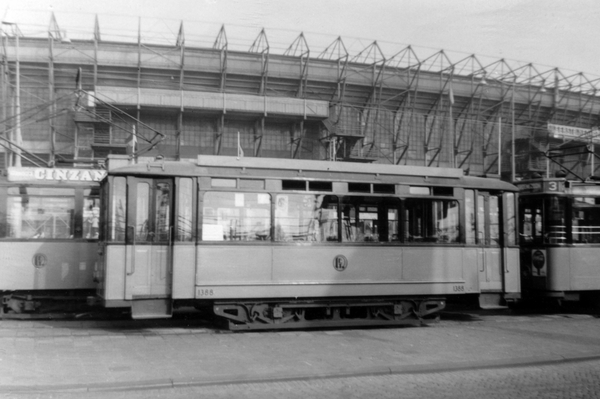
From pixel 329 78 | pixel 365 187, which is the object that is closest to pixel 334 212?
pixel 365 187

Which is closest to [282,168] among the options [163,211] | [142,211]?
[163,211]

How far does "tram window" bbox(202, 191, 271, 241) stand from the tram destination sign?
3761mm

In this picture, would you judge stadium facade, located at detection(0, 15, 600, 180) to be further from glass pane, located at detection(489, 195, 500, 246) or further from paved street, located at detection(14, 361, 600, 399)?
paved street, located at detection(14, 361, 600, 399)

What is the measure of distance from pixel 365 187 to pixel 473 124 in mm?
29015

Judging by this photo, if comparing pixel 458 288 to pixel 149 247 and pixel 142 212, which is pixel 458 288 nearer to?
pixel 149 247

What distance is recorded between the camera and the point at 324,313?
1247 cm

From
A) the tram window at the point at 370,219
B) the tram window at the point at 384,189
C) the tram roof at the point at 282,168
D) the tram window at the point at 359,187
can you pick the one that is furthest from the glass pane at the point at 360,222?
the tram roof at the point at 282,168

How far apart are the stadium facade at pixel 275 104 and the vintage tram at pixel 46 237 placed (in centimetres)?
1187

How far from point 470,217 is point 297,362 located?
252 inches

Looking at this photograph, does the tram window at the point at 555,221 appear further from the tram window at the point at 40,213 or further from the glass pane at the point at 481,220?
the tram window at the point at 40,213

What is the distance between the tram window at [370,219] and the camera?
40.2 ft

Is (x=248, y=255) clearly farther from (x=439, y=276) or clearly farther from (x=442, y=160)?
(x=442, y=160)

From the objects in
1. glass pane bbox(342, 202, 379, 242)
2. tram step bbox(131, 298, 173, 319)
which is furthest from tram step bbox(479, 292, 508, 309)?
tram step bbox(131, 298, 173, 319)

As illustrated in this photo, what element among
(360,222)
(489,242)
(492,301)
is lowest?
(492,301)
